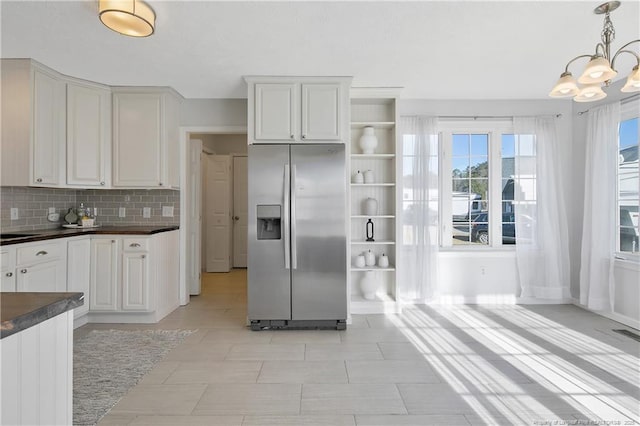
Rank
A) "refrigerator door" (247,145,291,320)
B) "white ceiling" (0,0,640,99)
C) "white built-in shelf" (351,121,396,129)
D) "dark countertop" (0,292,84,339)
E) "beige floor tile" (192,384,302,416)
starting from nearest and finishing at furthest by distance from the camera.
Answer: "dark countertop" (0,292,84,339) < "beige floor tile" (192,384,302,416) < "white ceiling" (0,0,640,99) < "refrigerator door" (247,145,291,320) < "white built-in shelf" (351,121,396,129)

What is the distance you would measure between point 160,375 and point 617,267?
4420mm

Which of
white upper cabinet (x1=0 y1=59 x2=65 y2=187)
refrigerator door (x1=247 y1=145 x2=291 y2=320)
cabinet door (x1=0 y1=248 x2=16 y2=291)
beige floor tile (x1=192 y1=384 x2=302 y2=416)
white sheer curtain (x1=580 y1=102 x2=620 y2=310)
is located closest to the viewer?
beige floor tile (x1=192 y1=384 x2=302 y2=416)

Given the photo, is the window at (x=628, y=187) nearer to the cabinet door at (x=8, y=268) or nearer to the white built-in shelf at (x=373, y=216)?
the white built-in shelf at (x=373, y=216)

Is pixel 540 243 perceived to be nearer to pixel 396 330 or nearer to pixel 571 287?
pixel 571 287

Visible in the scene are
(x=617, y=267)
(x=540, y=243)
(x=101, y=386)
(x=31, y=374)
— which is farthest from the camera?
(x=540, y=243)

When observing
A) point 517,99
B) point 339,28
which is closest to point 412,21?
point 339,28

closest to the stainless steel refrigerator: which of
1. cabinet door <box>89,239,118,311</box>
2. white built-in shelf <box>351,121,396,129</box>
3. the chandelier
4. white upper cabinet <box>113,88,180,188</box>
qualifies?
white built-in shelf <box>351,121,396,129</box>

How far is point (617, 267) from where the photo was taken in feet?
11.8

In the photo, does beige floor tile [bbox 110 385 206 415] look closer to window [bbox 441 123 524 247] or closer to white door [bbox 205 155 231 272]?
window [bbox 441 123 524 247]

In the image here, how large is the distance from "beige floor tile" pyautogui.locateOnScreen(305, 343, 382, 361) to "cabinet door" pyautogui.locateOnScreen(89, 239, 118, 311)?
207 cm

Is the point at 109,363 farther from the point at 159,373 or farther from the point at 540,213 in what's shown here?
→ the point at 540,213

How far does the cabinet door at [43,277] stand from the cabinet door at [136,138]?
1.10 metres

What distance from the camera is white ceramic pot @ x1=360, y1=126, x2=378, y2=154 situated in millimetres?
3879

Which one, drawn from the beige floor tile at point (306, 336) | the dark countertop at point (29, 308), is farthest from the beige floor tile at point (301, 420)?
the dark countertop at point (29, 308)
